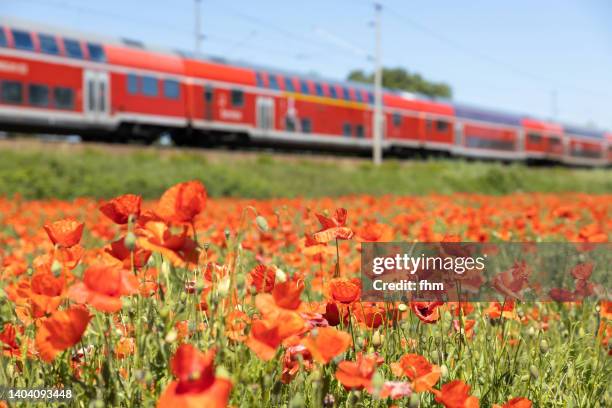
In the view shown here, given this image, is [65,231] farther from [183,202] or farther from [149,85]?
[149,85]

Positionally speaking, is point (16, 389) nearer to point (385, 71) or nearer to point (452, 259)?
point (452, 259)

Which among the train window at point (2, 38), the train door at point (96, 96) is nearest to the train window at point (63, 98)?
the train door at point (96, 96)

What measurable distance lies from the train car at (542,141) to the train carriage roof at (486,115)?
835 millimetres

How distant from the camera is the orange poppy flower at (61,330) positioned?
104cm

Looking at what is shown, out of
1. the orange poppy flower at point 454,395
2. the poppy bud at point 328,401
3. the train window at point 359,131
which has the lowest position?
the poppy bud at point 328,401

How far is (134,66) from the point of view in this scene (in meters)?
15.8

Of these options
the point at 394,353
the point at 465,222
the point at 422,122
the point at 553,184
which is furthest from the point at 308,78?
the point at 394,353

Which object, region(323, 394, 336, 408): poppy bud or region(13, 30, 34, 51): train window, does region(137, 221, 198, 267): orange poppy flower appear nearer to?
region(323, 394, 336, 408): poppy bud

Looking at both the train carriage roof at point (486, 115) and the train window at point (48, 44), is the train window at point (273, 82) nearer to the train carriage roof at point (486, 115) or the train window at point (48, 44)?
the train window at point (48, 44)

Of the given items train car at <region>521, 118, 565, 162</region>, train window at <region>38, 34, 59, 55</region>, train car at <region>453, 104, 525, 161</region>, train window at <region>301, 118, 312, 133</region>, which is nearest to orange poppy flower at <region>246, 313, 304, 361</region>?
train window at <region>38, 34, 59, 55</region>

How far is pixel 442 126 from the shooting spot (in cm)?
2697

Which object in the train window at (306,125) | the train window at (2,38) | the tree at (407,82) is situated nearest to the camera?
the train window at (2,38)

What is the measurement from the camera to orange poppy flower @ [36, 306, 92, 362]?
1.04m

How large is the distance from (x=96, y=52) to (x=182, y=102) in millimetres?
2721
